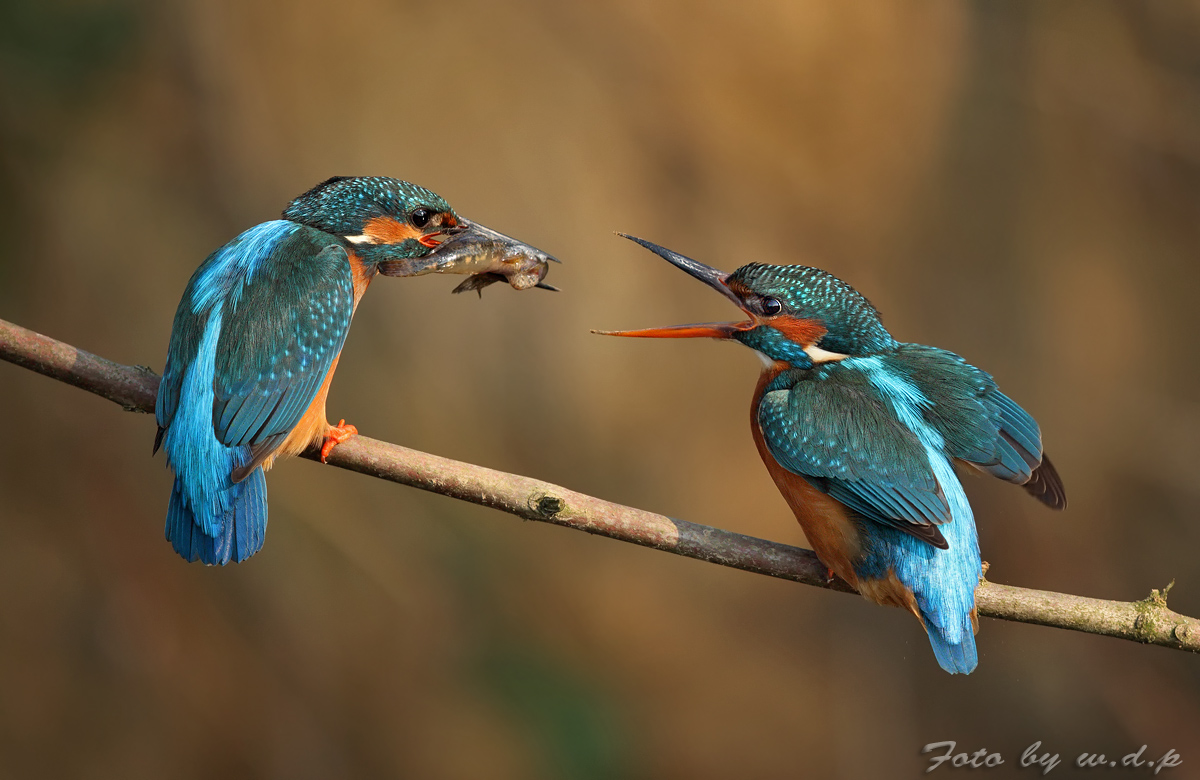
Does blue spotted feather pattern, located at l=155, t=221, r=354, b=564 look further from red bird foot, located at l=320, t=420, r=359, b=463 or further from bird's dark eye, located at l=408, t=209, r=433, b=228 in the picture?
bird's dark eye, located at l=408, t=209, r=433, b=228

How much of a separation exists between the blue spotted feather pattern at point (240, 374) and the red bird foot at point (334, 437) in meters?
0.11

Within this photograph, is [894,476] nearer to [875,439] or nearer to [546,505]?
[875,439]

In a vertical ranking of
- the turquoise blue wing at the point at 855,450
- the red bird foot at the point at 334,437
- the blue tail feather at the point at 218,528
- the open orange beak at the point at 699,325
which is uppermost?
the open orange beak at the point at 699,325

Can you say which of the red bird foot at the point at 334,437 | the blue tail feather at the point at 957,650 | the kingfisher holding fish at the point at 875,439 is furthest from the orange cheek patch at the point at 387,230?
the blue tail feather at the point at 957,650

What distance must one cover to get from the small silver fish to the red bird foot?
44cm

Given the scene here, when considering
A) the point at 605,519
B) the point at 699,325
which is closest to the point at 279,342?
the point at 605,519

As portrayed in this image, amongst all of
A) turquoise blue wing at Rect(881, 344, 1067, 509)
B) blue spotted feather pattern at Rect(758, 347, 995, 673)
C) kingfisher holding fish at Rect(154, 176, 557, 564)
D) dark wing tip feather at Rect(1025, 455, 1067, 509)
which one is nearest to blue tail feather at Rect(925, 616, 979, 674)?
blue spotted feather pattern at Rect(758, 347, 995, 673)

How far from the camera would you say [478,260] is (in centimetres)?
251

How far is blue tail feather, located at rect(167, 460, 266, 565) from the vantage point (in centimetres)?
203

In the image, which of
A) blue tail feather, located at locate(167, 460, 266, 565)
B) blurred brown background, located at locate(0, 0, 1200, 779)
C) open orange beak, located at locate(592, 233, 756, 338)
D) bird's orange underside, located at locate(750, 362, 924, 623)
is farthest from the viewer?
blurred brown background, located at locate(0, 0, 1200, 779)

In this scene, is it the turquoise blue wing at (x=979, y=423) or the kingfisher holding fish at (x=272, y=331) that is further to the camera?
the turquoise blue wing at (x=979, y=423)

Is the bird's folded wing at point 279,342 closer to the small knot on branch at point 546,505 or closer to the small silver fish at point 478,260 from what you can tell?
the small silver fish at point 478,260

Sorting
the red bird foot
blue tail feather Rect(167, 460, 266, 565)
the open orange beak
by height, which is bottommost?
blue tail feather Rect(167, 460, 266, 565)

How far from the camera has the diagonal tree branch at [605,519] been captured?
207cm
